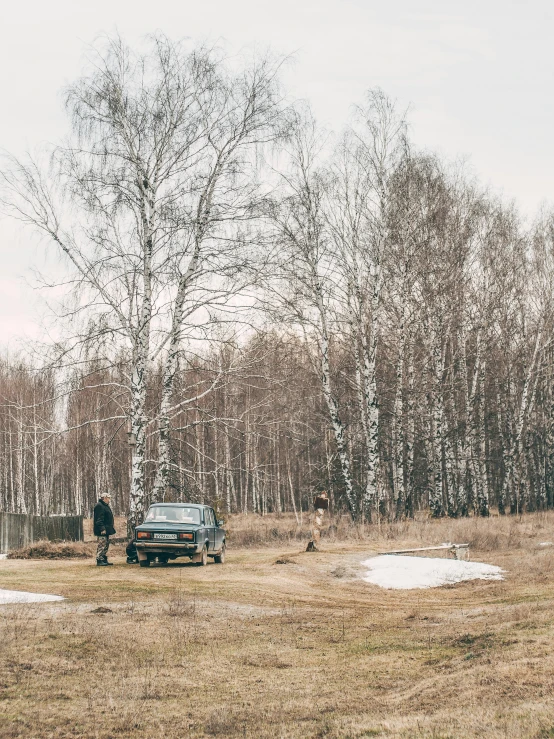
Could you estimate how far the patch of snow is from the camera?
13.7 metres

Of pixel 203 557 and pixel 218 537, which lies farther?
pixel 218 537

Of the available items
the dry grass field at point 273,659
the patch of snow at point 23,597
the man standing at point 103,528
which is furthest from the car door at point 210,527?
the patch of snow at point 23,597

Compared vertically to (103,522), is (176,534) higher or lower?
lower

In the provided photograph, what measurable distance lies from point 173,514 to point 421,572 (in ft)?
20.0

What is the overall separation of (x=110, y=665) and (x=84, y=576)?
9263mm

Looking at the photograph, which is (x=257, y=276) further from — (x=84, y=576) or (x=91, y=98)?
(x=84, y=576)

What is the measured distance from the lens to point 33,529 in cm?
3219

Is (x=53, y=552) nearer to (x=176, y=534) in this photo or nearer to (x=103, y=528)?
(x=103, y=528)

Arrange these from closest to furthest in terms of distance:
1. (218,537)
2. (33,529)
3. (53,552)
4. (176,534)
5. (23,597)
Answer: (23,597) → (176,534) → (218,537) → (53,552) → (33,529)

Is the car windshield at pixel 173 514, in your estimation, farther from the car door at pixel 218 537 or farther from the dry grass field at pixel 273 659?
the dry grass field at pixel 273 659

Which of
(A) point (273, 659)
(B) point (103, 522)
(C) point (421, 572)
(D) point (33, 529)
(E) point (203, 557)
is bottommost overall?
(C) point (421, 572)

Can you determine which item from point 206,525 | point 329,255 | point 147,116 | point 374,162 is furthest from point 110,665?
point 374,162

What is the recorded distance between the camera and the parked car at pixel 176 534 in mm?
20203

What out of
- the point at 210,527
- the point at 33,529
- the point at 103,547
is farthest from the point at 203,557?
the point at 33,529
